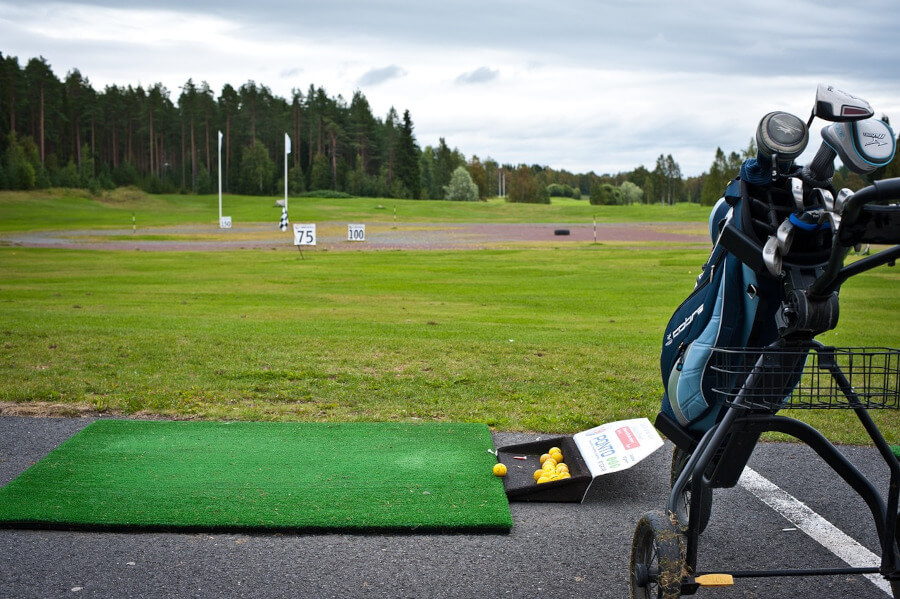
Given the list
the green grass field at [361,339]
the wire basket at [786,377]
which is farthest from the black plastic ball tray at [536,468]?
the wire basket at [786,377]

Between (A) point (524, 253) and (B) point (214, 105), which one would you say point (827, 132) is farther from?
(B) point (214, 105)

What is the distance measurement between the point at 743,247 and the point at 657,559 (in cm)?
130

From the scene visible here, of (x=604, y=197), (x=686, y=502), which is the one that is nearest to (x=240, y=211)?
(x=604, y=197)

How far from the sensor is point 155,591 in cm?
380

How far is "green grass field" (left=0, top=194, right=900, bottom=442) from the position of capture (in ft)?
24.3

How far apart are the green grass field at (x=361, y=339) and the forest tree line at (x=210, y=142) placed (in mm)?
65268

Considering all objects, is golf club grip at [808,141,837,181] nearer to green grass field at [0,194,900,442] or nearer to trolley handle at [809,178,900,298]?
trolley handle at [809,178,900,298]

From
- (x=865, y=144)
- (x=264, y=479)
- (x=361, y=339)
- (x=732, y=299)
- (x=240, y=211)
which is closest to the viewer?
(x=865, y=144)

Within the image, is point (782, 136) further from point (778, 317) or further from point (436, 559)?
point (436, 559)

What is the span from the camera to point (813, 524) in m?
4.77

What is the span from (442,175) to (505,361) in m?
120

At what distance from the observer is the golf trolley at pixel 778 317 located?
9.87ft

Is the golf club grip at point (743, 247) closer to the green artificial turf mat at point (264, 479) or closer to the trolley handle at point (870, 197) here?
the trolley handle at point (870, 197)

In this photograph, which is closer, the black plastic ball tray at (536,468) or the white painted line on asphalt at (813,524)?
the white painted line on asphalt at (813,524)
